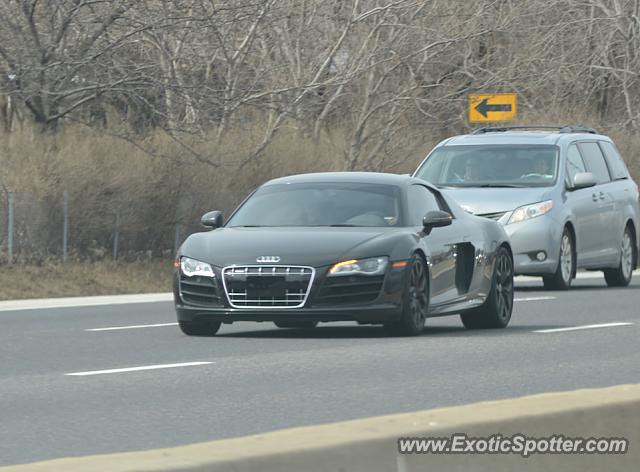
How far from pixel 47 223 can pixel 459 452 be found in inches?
801

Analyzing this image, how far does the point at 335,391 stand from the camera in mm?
10648

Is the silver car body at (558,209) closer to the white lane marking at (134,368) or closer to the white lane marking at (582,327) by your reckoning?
the white lane marking at (582,327)

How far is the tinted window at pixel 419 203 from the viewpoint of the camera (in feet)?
49.7

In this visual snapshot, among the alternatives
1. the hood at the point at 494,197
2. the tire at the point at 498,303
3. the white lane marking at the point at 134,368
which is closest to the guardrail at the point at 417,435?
the white lane marking at the point at 134,368

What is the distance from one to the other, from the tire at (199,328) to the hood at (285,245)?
672mm

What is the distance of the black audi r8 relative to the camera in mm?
13906

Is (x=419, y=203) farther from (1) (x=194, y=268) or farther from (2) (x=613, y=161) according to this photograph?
(2) (x=613, y=161)

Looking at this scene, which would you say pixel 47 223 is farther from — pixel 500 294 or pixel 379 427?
pixel 379 427

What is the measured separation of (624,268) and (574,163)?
5.45 feet

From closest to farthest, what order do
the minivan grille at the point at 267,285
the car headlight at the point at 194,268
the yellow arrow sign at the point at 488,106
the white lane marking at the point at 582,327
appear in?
the minivan grille at the point at 267,285 → the car headlight at the point at 194,268 → the white lane marking at the point at 582,327 → the yellow arrow sign at the point at 488,106

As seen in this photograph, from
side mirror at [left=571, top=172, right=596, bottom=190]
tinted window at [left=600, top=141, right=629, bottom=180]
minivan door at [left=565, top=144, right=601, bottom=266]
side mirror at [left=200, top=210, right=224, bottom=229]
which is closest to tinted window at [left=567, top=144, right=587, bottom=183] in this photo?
minivan door at [left=565, top=144, right=601, bottom=266]

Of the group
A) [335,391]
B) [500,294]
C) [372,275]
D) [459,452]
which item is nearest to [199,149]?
[500,294]

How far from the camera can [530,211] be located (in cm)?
2170

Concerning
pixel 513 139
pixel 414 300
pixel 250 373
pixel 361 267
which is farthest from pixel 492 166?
pixel 250 373
